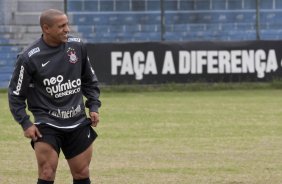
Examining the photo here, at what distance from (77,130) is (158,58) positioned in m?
Answer: 18.1

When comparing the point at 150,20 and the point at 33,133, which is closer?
the point at 33,133

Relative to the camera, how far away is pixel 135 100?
22719 mm

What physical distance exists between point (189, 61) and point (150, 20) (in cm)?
272

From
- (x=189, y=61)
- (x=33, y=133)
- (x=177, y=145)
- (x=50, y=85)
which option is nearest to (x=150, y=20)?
(x=189, y=61)

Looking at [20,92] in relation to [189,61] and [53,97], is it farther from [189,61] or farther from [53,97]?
[189,61]

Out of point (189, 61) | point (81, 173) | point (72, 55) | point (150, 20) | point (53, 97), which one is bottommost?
point (189, 61)

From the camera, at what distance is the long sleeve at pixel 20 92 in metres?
7.72

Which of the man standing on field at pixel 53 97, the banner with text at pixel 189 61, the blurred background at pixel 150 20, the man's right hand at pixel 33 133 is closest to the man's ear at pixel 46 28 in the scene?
the man standing on field at pixel 53 97

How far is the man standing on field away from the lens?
771 centimetres

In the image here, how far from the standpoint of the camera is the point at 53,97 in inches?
308

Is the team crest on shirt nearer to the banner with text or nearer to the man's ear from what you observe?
the man's ear

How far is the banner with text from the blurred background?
4.08ft

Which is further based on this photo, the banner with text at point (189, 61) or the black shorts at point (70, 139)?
the banner with text at point (189, 61)

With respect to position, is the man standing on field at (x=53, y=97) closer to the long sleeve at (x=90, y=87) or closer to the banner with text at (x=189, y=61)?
the long sleeve at (x=90, y=87)
